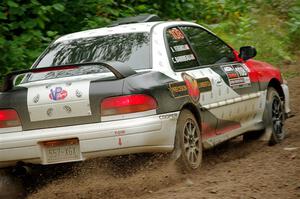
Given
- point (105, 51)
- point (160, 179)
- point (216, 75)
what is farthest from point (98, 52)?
point (160, 179)

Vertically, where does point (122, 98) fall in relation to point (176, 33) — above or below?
below

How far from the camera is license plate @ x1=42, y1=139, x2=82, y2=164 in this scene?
5629 mm

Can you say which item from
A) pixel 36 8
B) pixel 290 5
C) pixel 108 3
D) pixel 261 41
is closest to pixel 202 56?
pixel 36 8

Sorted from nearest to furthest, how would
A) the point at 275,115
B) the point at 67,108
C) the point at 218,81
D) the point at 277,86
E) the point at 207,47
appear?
1. the point at 67,108
2. the point at 218,81
3. the point at 207,47
4. the point at 275,115
5. the point at 277,86

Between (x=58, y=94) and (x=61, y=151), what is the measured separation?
1.63ft

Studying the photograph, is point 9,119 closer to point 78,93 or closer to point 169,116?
point 78,93

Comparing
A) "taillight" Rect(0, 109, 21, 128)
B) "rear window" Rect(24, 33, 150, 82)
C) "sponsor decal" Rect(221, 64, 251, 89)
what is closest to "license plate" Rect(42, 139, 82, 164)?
"taillight" Rect(0, 109, 21, 128)

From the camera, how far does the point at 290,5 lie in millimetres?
18031

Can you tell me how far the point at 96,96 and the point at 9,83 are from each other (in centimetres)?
90

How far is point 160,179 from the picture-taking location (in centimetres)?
575

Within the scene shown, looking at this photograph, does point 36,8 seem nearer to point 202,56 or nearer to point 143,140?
point 202,56

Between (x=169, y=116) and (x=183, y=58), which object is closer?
(x=169, y=116)

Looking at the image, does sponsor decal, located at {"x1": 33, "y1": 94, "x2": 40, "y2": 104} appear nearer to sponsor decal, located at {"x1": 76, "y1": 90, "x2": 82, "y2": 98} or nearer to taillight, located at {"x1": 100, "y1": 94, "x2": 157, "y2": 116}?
sponsor decal, located at {"x1": 76, "y1": 90, "x2": 82, "y2": 98}

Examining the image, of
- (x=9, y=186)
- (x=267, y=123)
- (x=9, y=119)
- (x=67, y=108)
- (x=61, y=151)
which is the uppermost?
(x=67, y=108)
